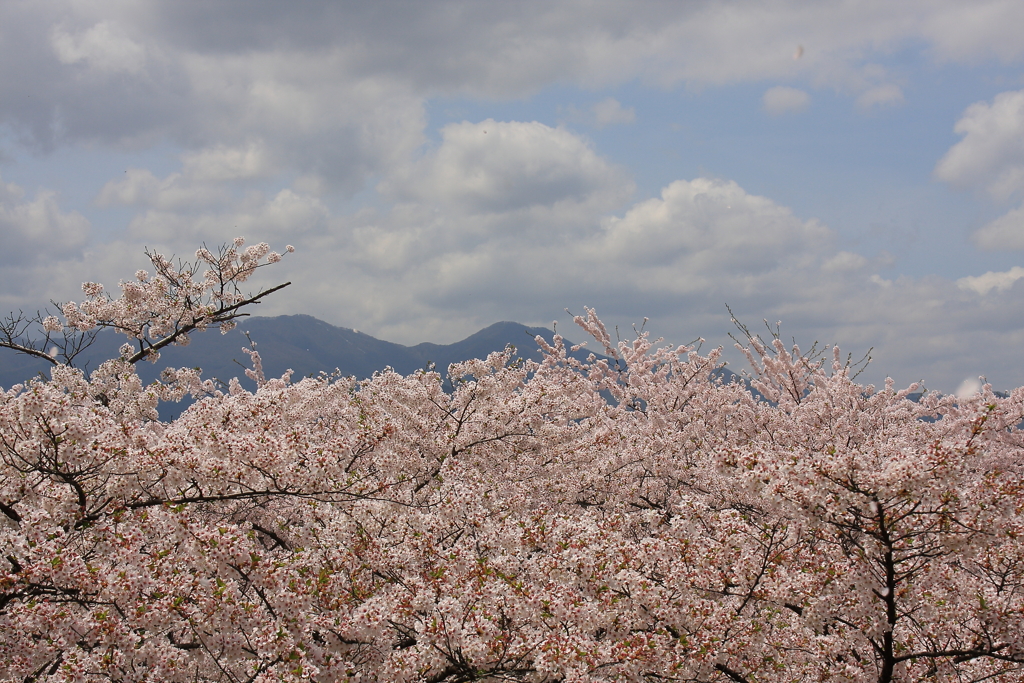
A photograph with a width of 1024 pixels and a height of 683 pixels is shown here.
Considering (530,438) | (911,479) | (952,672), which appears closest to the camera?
(911,479)

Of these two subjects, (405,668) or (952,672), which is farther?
(952,672)

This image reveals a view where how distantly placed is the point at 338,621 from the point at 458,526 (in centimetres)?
271

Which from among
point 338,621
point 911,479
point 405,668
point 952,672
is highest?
point 911,479

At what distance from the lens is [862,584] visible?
754 centimetres

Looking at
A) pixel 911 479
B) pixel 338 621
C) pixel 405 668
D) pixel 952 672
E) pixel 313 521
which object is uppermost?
pixel 911 479

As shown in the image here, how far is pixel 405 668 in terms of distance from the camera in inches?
281

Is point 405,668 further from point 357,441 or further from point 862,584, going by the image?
point 862,584

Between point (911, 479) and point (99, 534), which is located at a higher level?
point (911, 479)

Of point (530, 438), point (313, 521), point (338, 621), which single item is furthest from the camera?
point (530, 438)

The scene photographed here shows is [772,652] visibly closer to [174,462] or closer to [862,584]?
[862,584]

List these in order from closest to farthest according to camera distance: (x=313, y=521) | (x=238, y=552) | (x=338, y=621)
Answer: (x=238, y=552), (x=338, y=621), (x=313, y=521)

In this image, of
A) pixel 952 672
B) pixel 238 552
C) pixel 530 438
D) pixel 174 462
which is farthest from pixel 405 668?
pixel 530 438

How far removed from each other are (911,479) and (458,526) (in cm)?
629

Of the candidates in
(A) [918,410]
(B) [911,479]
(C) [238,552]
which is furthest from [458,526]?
(A) [918,410]
